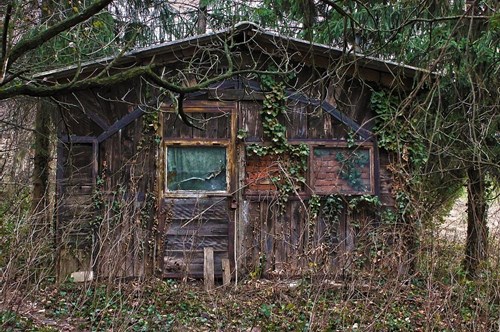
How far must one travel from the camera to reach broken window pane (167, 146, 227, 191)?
8.44 metres

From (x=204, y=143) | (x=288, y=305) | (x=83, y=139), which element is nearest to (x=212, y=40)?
(x=204, y=143)

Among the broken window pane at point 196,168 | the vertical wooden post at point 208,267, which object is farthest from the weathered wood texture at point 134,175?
the vertical wooden post at point 208,267

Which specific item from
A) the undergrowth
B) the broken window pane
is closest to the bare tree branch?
the undergrowth

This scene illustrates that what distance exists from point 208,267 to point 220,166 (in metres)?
1.61

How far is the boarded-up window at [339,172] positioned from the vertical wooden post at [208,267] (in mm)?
1978

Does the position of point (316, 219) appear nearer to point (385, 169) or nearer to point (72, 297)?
point (385, 169)

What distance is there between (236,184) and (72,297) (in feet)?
9.69

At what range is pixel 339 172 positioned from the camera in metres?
8.52

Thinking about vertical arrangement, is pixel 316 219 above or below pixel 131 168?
below

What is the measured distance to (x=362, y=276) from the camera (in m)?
6.43

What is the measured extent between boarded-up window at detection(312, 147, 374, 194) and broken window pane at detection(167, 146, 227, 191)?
1.53 m

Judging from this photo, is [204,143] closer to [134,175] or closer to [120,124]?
[134,175]

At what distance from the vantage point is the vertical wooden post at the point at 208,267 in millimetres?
8148

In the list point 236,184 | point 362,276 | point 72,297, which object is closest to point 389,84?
point 236,184
